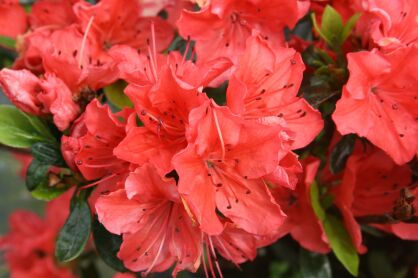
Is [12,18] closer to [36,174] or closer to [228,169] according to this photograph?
[36,174]

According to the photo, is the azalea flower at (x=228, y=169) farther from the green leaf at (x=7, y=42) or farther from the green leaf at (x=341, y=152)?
the green leaf at (x=7, y=42)

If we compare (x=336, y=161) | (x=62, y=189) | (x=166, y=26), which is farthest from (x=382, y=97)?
(x=62, y=189)

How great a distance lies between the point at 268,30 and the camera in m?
0.86

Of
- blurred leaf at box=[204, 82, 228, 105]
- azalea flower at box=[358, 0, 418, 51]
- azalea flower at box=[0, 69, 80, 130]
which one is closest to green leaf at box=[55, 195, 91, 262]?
azalea flower at box=[0, 69, 80, 130]

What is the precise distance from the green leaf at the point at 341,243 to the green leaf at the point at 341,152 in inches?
3.4

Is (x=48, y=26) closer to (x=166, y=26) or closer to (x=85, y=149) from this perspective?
(x=166, y=26)

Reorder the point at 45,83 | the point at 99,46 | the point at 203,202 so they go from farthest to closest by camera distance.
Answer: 1. the point at 99,46
2. the point at 45,83
3. the point at 203,202

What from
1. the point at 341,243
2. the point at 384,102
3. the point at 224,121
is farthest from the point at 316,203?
the point at 224,121

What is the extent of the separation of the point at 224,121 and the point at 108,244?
0.30 m

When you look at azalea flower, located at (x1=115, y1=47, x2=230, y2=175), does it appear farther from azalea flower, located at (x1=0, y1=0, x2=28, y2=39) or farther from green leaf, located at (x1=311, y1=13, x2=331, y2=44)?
azalea flower, located at (x1=0, y1=0, x2=28, y2=39)

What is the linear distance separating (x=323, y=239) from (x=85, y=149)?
1.15 feet

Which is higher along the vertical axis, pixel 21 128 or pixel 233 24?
pixel 233 24

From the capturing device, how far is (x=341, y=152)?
2.84ft

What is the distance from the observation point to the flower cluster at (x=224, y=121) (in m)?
0.69
